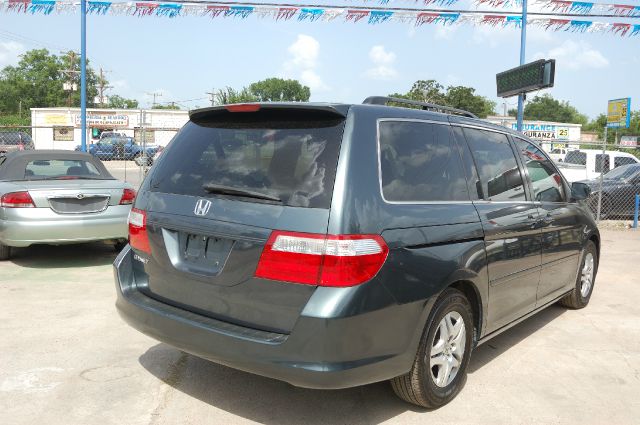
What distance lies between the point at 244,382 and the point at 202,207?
131cm

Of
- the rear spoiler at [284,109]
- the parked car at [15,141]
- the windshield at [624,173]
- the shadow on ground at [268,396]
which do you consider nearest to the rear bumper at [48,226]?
the shadow on ground at [268,396]

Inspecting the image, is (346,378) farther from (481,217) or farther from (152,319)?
(481,217)

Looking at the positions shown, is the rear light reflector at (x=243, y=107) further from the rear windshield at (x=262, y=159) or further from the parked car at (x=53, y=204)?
the parked car at (x=53, y=204)

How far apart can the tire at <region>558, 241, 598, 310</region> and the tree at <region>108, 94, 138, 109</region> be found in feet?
364

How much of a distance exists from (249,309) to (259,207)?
21.0 inches

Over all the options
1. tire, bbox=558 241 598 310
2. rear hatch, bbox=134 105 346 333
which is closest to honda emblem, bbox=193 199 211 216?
rear hatch, bbox=134 105 346 333

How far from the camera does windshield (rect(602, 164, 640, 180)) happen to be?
553 inches

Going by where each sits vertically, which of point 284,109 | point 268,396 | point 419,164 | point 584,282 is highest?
point 284,109

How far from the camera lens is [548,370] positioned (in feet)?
13.8

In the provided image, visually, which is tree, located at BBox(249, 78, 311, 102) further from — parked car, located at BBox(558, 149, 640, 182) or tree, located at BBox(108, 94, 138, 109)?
parked car, located at BBox(558, 149, 640, 182)

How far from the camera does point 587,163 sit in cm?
1584

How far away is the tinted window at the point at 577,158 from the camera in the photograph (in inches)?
646

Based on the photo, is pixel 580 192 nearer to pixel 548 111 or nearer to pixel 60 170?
pixel 60 170

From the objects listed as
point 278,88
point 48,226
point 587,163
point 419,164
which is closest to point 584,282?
point 419,164
